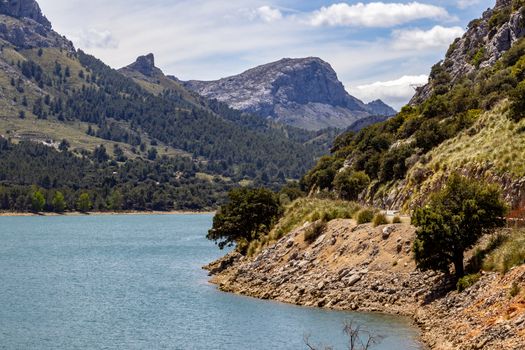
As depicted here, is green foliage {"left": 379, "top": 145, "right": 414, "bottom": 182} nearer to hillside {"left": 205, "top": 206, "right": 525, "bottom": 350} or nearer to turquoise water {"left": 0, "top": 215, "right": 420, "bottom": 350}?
hillside {"left": 205, "top": 206, "right": 525, "bottom": 350}

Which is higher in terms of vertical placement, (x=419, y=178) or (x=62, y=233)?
(x=419, y=178)

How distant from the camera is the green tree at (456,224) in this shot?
161ft

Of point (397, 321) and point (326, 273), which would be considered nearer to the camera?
point (397, 321)

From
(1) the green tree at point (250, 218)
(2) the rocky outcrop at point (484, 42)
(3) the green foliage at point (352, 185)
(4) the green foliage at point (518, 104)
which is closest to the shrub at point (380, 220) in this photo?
(4) the green foliage at point (518, 104)

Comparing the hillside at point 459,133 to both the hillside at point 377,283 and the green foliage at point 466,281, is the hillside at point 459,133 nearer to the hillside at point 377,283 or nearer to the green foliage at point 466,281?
the hillside at point 377,283

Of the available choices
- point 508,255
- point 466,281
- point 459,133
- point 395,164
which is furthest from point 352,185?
point 508,255

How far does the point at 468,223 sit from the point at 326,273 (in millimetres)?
14591

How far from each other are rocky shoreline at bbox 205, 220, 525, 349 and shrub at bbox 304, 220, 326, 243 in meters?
0.66

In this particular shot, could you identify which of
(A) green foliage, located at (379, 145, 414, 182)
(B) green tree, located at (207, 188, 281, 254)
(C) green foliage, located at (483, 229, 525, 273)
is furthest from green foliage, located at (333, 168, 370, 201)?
(C) green foliage, located at (483, 229, 525, 273)

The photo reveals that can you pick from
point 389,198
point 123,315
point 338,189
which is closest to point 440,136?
point 389,198

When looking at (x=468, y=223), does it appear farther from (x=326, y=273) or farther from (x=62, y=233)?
(x=62, y=233)

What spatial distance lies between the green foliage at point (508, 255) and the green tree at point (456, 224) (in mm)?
2170

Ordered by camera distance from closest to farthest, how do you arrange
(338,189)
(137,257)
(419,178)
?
(419,178)
(338,189)
(137,257)

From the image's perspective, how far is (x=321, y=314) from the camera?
53406 mm
